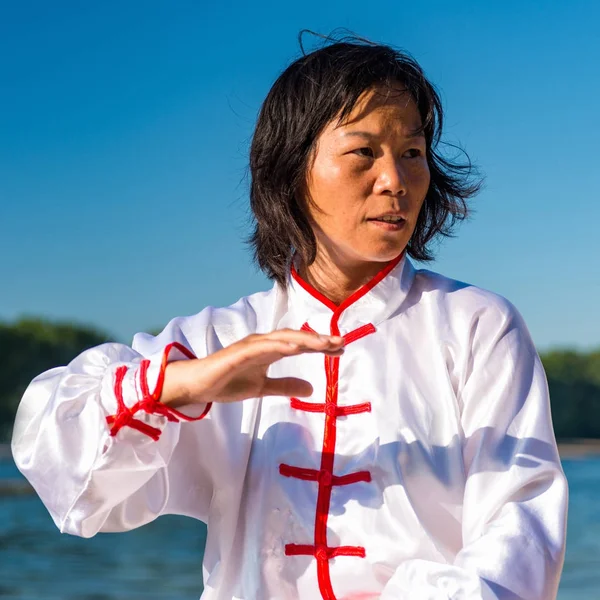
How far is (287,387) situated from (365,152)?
53 cm

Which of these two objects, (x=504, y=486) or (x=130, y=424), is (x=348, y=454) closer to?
(x=504, y=486)

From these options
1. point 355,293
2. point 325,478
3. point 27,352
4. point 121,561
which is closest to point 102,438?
point 325,478

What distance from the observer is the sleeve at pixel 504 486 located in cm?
164

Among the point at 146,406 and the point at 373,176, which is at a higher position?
the point at 373,176

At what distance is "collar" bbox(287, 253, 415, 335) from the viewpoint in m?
2.04

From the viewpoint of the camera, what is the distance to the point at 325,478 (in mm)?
1896

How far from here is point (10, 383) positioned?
118ft

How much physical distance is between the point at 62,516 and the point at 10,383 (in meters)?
35.5

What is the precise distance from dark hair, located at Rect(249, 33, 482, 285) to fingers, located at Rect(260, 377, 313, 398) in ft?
1.56

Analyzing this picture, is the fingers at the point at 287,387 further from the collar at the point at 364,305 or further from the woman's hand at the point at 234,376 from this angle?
the collar at the point at 364,305

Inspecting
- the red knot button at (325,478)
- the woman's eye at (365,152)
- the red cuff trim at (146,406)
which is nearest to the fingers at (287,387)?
the red cuff trim at (146,406)

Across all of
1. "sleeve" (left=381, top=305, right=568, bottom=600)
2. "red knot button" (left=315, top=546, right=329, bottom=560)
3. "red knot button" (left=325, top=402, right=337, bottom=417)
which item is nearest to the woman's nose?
"sleeve" (left=381, top=305, right=568, bottom=600)

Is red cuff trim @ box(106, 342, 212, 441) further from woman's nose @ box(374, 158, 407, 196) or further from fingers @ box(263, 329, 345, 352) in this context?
woman's nose @ box(374, 158, 407, 196)

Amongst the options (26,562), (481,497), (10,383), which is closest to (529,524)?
(481,497)
